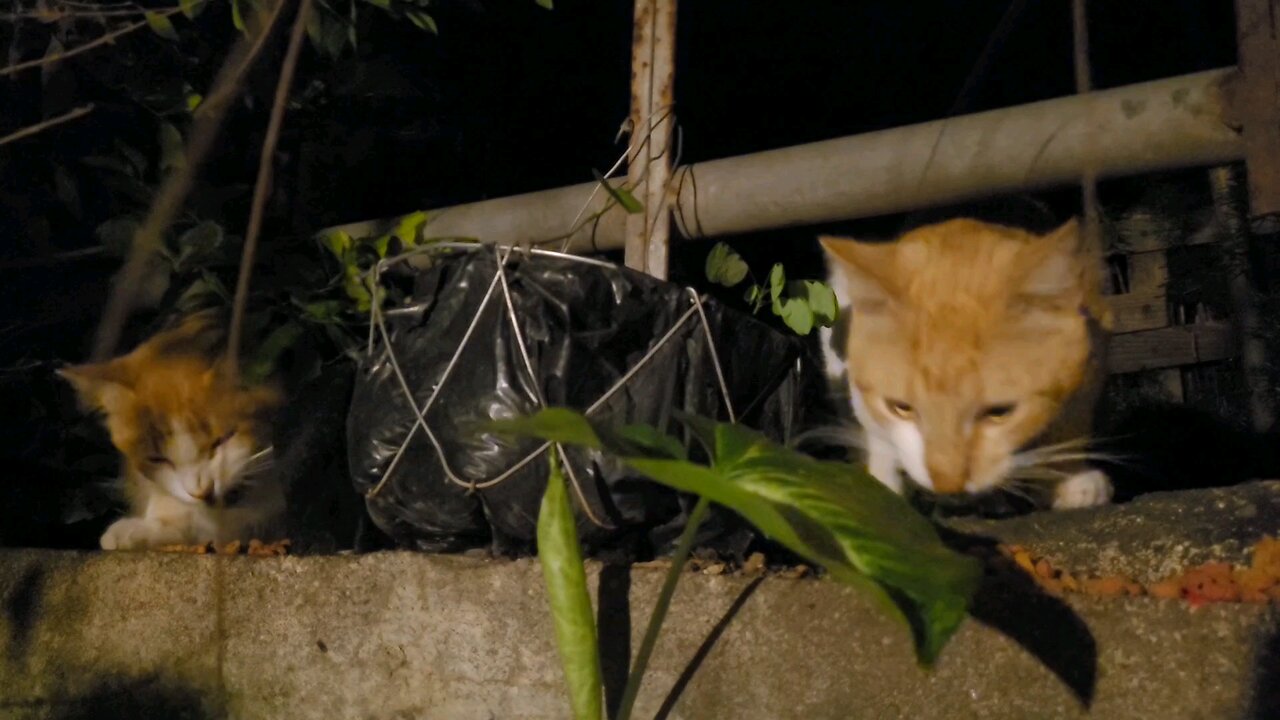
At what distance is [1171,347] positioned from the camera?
300 cm

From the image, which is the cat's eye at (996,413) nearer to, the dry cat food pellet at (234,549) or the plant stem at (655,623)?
the plant stem at (655,623)

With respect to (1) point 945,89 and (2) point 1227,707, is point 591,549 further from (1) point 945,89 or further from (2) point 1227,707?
(1) point 945,89

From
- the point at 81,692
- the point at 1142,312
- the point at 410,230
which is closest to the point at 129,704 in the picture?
the point at 81,692

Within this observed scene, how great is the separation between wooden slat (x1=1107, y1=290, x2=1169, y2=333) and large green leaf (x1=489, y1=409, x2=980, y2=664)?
200 cm

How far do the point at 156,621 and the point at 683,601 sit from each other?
1172 mm

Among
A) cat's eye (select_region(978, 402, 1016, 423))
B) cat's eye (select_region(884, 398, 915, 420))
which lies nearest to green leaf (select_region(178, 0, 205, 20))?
cat's eye (select_region(884, 398, 915, 420))

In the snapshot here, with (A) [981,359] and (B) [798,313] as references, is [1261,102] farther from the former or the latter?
(B) [798,313]

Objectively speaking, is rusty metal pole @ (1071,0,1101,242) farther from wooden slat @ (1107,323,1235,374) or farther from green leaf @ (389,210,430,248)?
green leaf @ (389,210,430,248)

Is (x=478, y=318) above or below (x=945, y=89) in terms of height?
below

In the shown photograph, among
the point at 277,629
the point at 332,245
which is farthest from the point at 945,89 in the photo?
the point at 277,629

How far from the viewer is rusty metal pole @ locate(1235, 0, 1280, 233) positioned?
1.64 metres

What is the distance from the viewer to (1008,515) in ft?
6.34

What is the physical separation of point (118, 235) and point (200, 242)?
198 mm

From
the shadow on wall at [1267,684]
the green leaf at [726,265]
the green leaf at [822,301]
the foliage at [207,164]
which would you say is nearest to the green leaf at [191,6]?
the foliage at [207,164]
